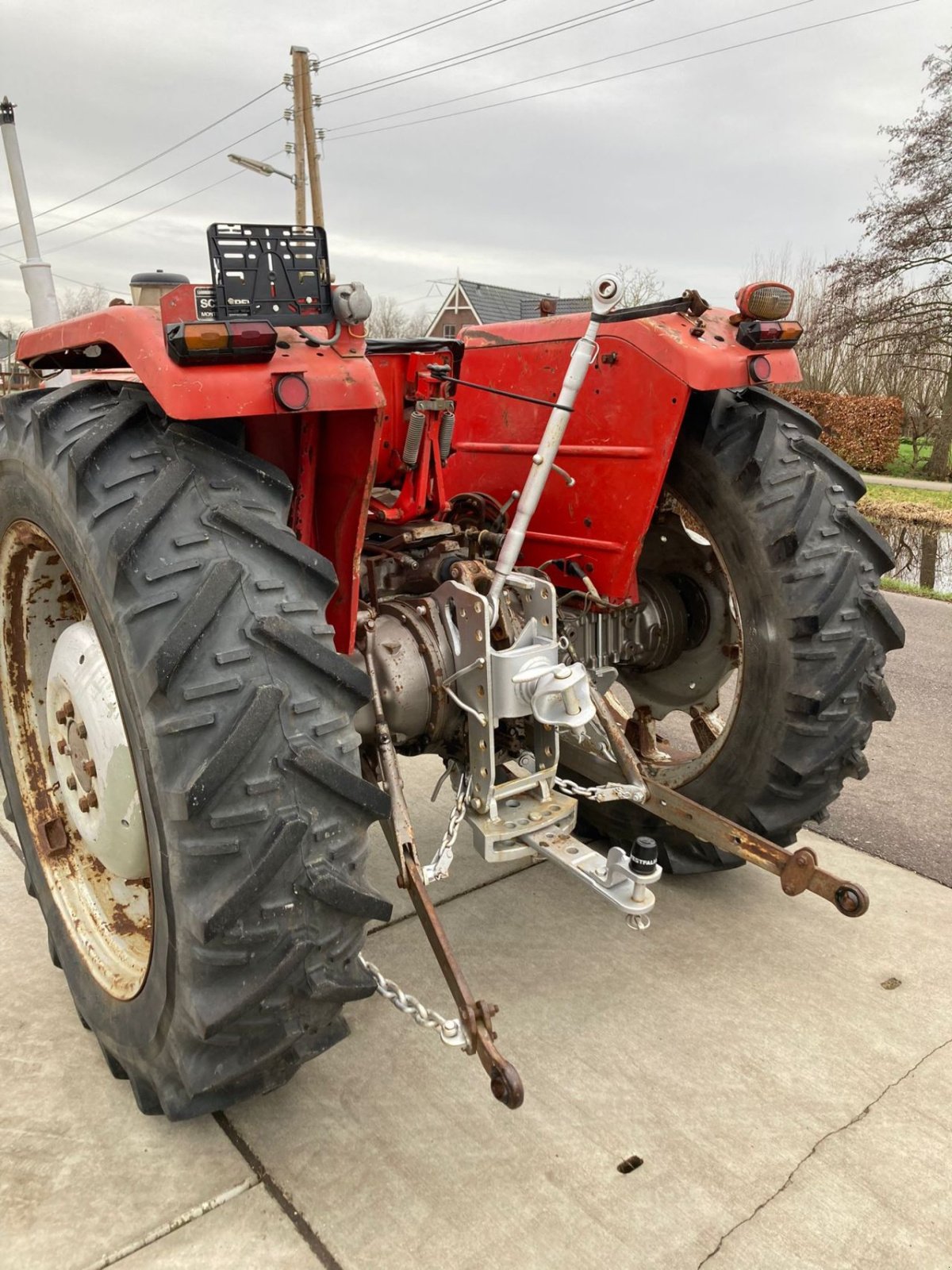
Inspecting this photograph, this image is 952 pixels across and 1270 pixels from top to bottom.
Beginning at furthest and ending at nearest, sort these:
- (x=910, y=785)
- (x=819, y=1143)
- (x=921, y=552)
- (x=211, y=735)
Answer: (x=921, y=552)
(x=910, y=785)
(x=819, y=1143)
(x=211, y=735)

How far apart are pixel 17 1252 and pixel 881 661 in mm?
2521

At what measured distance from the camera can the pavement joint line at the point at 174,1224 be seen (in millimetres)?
1780

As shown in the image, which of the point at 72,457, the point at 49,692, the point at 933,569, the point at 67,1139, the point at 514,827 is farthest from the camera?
the point at 933,569

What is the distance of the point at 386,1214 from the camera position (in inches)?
74.0

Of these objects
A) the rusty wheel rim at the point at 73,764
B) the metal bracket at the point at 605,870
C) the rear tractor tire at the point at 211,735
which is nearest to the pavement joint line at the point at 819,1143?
the metal bracket at the point at 605,870

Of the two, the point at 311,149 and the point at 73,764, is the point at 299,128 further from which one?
the point at 73,764

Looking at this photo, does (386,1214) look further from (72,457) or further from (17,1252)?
(72,457)

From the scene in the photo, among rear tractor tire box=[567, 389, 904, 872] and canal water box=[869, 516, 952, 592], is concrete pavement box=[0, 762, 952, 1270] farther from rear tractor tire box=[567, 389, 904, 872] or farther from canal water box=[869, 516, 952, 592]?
canal water box=[869, 516, 952, 592]

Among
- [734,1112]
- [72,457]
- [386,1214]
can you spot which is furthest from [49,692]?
[734,1112]

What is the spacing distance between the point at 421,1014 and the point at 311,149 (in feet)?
64.6

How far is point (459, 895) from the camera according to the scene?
3105 millimetres

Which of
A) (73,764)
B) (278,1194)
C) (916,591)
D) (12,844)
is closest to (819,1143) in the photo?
(278,1194)

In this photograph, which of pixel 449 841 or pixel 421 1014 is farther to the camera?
pixel 449 841

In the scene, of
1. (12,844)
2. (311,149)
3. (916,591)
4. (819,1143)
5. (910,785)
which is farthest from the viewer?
(311,149)
